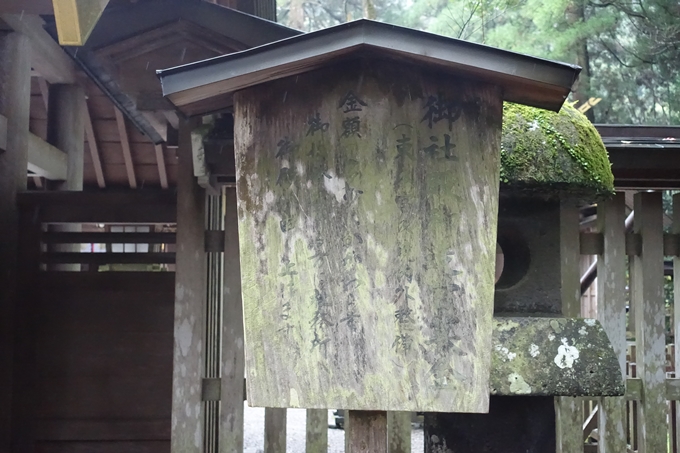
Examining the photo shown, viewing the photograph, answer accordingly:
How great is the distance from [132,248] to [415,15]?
7678mm

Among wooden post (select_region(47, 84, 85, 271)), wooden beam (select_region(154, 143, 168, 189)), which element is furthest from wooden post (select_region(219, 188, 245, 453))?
wooden beam (select_region(154, 143, 168, 189))

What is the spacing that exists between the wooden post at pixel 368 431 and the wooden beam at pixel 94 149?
592 centimetres

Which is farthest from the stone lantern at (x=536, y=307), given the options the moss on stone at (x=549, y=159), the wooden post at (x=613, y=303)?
the wooden post at (x=613, y=303)

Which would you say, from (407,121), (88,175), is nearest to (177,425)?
(407,121)

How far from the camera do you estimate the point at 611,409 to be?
3.73 metres

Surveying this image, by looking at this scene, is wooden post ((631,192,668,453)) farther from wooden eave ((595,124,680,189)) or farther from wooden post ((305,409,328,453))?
wooden post ((305,409,328,453))

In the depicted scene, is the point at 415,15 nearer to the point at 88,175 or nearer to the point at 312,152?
the point at 88,175

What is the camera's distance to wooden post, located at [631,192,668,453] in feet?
12.2

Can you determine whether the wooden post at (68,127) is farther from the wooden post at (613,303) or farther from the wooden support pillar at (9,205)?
the wooden post at (613,303)

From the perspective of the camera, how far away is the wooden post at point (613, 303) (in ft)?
12.2

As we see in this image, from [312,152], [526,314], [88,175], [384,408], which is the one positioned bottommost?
[384,408]

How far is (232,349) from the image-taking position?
12.3ft

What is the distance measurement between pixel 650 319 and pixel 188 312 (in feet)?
9.24

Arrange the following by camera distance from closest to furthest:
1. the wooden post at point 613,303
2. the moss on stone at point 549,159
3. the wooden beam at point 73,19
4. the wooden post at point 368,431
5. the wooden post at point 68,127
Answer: the wooden post at point 368,431, the wooden beam at point 73,19, the moss on stone at point 549,159, the wooden post at point 613,303, the wooden post at point 68,127
